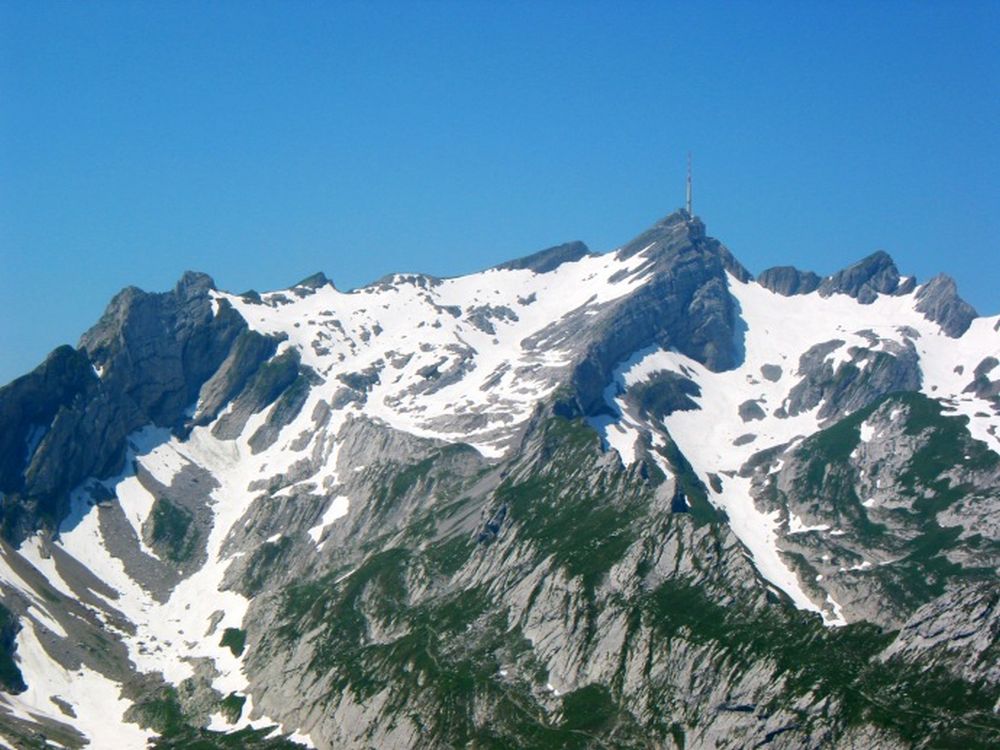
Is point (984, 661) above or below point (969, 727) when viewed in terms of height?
above

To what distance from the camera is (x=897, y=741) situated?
193375 millimetres

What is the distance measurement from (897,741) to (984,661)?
1893 centimetres

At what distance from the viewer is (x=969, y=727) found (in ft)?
623

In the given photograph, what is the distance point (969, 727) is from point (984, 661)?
43.3 ft

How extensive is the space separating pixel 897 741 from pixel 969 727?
33.5 feet

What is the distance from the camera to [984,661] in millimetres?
199500

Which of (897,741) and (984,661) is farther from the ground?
(984,661)
